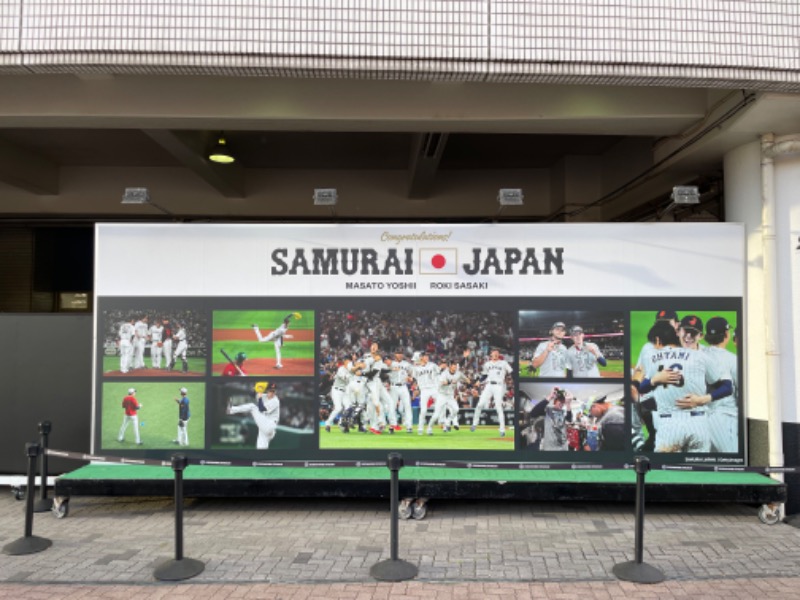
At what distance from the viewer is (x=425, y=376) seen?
6.56m

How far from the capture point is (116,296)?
6602 millimetres

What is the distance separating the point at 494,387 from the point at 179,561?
357 cm

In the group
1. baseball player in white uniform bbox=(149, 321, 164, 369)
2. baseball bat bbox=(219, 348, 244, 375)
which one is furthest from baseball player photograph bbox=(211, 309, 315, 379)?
baseball player in white uniform bbox=(149, 321, 164, 369)

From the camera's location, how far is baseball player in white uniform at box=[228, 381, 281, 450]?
21.5 ft

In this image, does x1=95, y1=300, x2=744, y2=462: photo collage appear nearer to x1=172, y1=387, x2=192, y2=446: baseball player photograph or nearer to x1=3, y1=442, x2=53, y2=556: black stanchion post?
x1=172, y1=387, x2=192, y2=446: baseball player photograph

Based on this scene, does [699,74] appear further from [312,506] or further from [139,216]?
[139,216]

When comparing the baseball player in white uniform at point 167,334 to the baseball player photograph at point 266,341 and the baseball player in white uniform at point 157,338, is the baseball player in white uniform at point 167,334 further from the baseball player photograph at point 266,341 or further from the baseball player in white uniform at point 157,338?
the baseball player photograph at point 266,341

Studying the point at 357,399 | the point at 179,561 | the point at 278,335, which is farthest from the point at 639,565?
the point at 278,335

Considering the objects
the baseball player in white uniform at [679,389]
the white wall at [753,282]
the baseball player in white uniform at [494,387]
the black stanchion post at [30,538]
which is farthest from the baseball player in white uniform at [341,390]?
the white wall at [753,282]

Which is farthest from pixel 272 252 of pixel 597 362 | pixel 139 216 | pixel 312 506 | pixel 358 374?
pixel 139 216

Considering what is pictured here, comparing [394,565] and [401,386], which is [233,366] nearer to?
[401,386]

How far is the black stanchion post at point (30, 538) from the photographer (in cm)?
509

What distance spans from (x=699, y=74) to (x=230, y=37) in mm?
Answer: 4391

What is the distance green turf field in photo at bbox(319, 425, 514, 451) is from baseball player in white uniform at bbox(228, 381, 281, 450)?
625 millimetres
